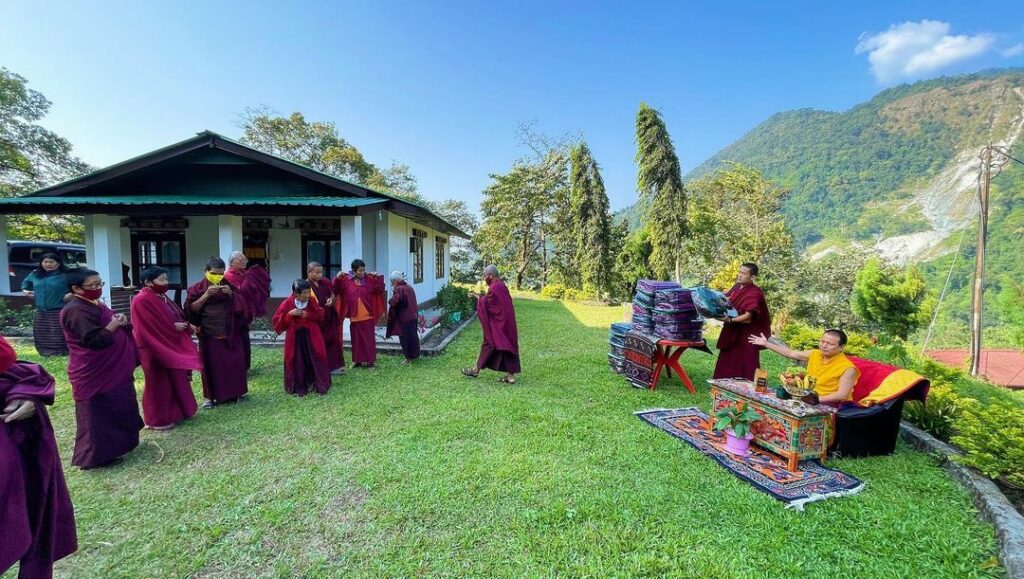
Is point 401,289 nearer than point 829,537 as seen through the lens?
No

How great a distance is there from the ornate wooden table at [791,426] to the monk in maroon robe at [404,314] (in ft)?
15.5

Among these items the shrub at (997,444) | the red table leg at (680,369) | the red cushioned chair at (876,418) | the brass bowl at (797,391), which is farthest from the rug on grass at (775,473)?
the red table leg at (680,369)

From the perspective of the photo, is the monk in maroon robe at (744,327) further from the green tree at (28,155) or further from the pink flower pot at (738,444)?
the green tree at (28,155)

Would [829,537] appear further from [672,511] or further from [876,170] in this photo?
[876,170]

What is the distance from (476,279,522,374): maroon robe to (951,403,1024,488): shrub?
172 inches

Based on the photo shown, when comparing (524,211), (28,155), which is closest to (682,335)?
(524,211)

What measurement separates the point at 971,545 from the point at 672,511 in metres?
1.74

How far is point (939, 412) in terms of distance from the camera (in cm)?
427

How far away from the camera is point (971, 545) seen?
2.60 m

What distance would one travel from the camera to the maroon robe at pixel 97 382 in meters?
3.33

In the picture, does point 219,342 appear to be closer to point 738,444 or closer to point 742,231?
point 738,444

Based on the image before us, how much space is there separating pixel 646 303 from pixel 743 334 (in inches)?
48.9

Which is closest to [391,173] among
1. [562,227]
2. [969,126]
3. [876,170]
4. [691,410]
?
[562,227]

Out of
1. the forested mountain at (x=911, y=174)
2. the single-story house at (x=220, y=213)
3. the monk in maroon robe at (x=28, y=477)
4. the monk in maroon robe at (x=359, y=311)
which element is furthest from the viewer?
the forested mountain at (x=911, y=174)
